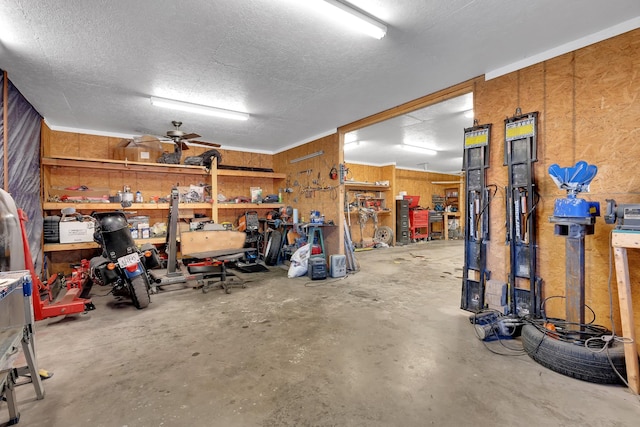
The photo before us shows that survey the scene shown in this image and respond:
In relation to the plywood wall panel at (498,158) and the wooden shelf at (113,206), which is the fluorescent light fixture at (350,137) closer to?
the plywood wall panel at (498,158)

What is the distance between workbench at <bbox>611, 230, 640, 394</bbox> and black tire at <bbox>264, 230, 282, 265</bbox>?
204 inches

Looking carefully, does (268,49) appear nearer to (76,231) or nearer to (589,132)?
(589,132)

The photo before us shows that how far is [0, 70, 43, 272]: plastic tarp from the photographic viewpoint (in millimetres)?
3326

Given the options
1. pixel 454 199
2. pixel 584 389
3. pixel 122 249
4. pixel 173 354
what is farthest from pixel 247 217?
pixel 454 199

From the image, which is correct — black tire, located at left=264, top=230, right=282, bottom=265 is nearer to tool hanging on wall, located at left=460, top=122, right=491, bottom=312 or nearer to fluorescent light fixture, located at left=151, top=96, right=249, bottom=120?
fluorescent light fixture, located at left=151, top=96, right=249, bottom=120

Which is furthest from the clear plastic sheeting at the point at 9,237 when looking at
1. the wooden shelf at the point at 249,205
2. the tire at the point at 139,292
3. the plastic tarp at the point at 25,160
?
the wooden shelf at the point at 249,205

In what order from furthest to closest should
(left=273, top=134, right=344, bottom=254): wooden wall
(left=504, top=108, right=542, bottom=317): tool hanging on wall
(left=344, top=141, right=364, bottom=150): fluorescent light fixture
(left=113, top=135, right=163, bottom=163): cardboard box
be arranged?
1. (left=344, top=141, right=364, bottom=150): fluorescent light fixture
2. (left=273, top=134, right=344, bottom=254): wooden wall
3. (left=113, top=135, right=163, bottom=163): cardboard box
4. (left=504, top=108, right=542, bottom=317): tool hanging on wall

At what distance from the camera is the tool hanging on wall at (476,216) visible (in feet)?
10.2

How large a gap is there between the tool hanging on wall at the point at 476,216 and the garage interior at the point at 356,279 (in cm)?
2

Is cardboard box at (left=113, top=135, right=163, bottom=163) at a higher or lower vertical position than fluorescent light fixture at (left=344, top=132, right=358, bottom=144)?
lower

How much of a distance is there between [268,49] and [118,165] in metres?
4.43

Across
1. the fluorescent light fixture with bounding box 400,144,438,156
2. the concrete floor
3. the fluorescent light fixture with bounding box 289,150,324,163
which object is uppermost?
the fluorescent light fixture with bounding box 400,144,438,156

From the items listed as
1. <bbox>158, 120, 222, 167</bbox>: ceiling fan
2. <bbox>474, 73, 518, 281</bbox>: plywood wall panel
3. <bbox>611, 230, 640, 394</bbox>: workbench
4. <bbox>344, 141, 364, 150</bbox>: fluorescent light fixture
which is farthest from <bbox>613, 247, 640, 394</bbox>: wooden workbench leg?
<bbox>344, 141, 364, 150</bbox>: fluorescent light fixture

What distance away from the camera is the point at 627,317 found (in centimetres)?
186
